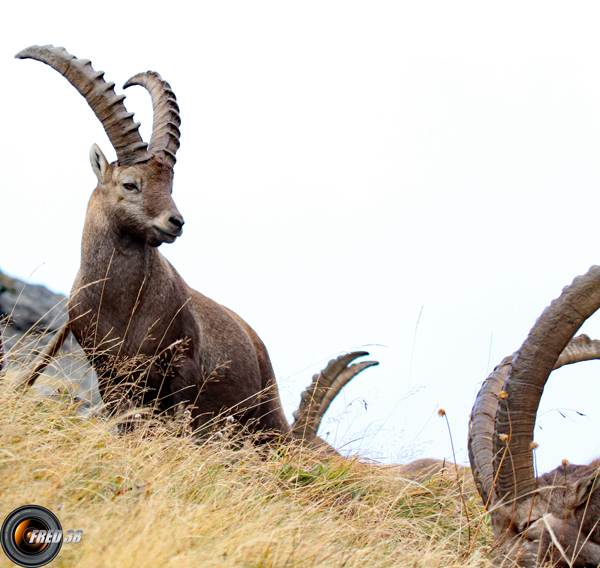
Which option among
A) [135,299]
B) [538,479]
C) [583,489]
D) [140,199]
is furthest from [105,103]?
[583,489]

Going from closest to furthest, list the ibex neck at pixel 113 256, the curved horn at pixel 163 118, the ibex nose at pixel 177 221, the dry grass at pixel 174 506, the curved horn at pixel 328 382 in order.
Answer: the dry grass at pixel 174 506
the ibex nose at pixel 177 221
the ibex neck at pixel 113 256
the curved horn at pixel 163 118
the curved horn at pixel 328 382

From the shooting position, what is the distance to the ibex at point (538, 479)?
146 inches

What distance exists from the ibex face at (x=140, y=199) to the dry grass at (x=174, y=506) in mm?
1607


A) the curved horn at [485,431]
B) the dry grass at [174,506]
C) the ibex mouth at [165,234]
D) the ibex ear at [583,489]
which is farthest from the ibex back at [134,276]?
the ibex ear at [583,489]

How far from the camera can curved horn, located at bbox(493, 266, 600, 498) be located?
12.2ft

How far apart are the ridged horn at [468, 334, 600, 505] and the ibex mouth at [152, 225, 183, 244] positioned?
2.74 metres

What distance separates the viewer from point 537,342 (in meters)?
3.83

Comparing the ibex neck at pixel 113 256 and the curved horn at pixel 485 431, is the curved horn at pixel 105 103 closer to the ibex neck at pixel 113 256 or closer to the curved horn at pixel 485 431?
the ibex neck at pixel 113 256

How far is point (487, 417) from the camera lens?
443cm

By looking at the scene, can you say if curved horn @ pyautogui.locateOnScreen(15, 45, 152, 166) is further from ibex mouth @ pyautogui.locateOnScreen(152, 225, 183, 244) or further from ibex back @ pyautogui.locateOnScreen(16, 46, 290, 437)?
ibex mouth @ pyautogui.locateOnScreen(152, 225, 183, 244)

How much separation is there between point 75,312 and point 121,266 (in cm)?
57

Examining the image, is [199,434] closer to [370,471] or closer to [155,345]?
[155,345]

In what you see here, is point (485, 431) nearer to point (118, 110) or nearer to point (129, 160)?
point (129, 160)

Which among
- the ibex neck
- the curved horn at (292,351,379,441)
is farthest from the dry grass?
the curved horn at (292,351,379,441)
